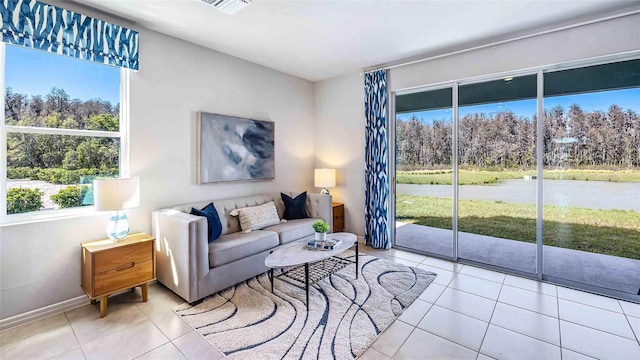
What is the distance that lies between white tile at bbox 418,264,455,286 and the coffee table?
36.7 inches

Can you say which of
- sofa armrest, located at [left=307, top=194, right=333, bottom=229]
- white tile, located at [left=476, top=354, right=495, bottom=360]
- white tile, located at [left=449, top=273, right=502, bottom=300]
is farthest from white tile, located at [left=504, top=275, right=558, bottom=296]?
sofa armrest, located at [left=307, top=194, right=333, bottom=229]

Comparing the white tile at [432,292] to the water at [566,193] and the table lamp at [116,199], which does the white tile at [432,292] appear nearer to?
the water at [566,193]

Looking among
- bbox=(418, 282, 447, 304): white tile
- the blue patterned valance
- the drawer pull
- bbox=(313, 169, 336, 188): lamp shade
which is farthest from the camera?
bbox=(313, 169, 336, 188): lamp shade

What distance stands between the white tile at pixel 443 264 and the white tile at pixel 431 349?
4.96ft

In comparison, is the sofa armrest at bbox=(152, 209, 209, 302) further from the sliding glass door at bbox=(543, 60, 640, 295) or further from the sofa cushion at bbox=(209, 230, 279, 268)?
the sliding glass door at bbox=(543, 60, 640, 295)

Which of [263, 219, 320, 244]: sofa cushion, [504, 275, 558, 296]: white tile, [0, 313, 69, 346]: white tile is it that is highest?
[263, 219, 320, 244]: sofa cushion

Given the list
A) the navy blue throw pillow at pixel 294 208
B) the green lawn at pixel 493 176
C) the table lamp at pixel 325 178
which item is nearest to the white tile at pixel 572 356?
the green lawn at pixel 493 176

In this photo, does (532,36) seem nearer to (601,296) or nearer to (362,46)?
(362,46)

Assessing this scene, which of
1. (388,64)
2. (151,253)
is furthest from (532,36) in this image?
(151,253)

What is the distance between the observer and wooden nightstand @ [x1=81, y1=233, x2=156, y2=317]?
2336mm

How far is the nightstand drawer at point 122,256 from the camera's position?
2.35m

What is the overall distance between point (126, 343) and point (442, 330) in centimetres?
237

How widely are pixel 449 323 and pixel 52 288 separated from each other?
341 centimetres

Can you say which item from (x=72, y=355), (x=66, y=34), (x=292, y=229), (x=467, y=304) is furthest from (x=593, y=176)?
(x=66, y=34)
